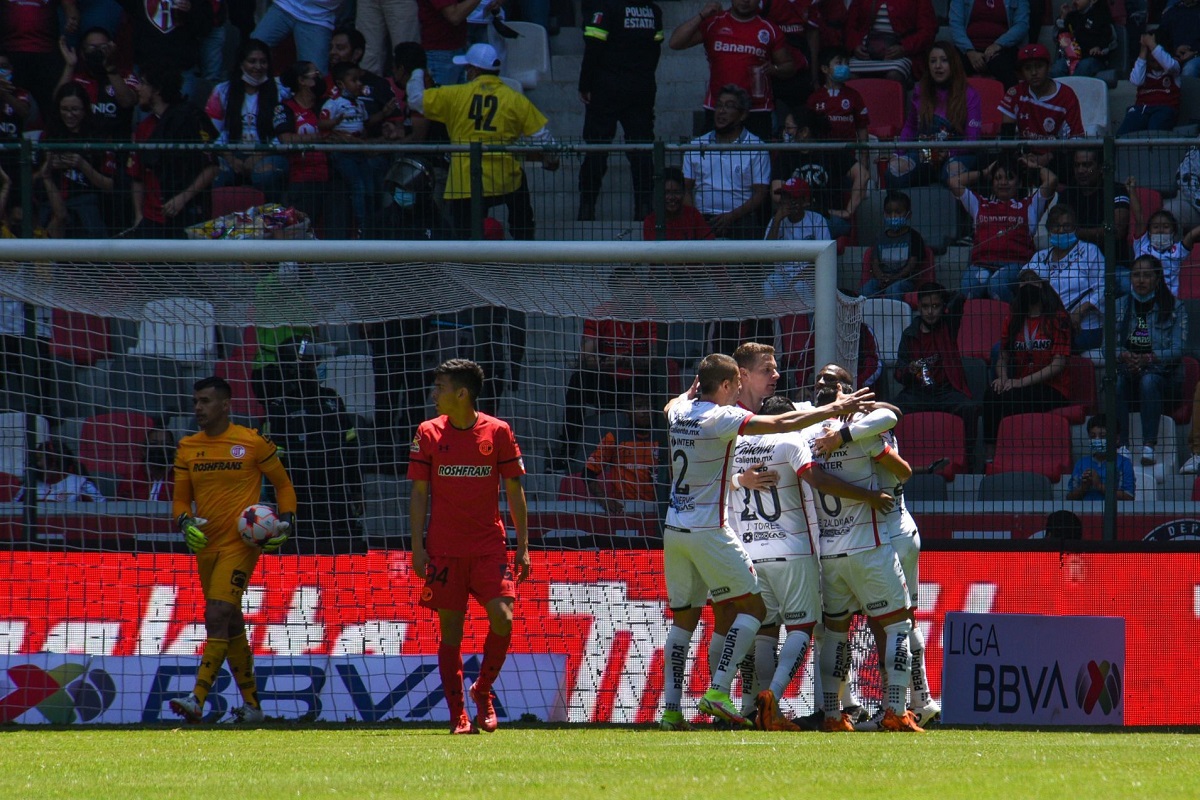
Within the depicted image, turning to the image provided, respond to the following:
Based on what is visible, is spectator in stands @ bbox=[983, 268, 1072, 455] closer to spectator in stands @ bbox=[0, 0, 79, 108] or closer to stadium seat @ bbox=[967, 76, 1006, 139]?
A: stadium seat @ bbox=[967, 76, 1006, 139]

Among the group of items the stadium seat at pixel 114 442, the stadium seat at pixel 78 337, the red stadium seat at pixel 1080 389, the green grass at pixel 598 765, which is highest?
the stadium seat at pixel 78 337

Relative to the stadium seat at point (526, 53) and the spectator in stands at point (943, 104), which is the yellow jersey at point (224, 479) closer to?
the spectator in stands at point (943, 104)

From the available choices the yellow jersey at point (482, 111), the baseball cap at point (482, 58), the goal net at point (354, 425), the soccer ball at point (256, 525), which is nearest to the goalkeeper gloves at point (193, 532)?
the soccer ball at point (256, 525)

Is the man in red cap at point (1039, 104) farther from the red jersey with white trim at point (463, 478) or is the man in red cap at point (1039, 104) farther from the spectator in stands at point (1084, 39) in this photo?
the red jersey with white trim at point (463, 478)

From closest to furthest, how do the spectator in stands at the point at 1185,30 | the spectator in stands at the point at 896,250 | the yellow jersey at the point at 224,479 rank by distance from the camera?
the yellow jersey at the point at 224,479 < the spectator in stands at the point at 896,250 < the spectator in stands at the point at 1185,30

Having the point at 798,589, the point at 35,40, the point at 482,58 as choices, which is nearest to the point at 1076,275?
the point at 798,589

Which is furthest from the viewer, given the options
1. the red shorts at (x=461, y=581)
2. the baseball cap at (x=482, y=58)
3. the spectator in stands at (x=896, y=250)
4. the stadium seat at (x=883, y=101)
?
the stadium seat at (x=883, y=101)

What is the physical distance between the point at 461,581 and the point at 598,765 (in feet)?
7.46

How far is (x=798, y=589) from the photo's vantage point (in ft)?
28.8

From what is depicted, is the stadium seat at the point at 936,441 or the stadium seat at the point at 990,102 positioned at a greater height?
the stadium seat at the point at 990,102

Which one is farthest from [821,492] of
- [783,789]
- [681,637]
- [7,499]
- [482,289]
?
[7,499]

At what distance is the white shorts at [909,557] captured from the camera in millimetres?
8750

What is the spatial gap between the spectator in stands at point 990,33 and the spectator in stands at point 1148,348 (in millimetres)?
4698

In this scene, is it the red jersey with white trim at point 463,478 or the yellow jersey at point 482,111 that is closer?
the red jersey with white trim at point 463,478
